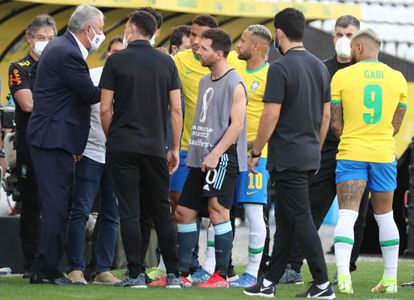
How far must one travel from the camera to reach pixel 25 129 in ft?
33.1

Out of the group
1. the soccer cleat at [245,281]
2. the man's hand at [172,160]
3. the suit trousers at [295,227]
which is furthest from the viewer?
the soccer cleat at [245,281]

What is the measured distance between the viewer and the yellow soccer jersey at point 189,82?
33.5 feet

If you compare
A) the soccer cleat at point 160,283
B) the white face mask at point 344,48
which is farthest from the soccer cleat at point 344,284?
the white face mask at point 344,48

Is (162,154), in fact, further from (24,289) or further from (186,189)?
(24,289)

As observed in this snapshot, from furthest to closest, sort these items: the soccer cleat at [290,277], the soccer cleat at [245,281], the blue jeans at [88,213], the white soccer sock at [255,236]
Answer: the soccer cleat at [290,277] < the white soccer sock at [255,236] < the soccer cleat at [245,281] < the blue jeans at [88,213]

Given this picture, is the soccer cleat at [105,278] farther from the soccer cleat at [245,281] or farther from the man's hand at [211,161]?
the man's hand at [211,161]

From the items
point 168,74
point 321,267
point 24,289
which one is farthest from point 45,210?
point 321,267

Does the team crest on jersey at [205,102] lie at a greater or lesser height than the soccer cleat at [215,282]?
greater

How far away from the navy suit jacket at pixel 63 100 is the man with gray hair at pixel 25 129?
0.70 metres

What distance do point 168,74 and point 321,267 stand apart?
1800 mm

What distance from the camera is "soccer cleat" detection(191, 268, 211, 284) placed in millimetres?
9961

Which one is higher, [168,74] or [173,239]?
[168,74]

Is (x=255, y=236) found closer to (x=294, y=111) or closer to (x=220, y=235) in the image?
(x=220, y=235)

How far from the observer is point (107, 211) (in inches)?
390
